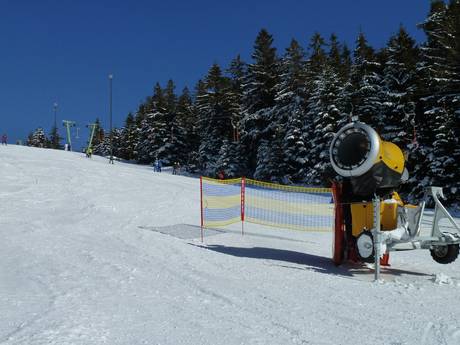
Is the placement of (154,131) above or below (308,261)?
above

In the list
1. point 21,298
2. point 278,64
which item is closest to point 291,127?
point 278,64

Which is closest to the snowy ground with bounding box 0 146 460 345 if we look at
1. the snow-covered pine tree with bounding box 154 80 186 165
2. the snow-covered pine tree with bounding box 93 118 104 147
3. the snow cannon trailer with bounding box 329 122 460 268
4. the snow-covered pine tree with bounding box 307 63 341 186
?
the snow cannon trailer with bounding box 329 122 460 268

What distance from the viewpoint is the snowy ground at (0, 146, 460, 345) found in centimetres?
458

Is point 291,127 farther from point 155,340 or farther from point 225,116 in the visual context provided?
point 155,340

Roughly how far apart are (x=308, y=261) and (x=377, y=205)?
7.92 ft

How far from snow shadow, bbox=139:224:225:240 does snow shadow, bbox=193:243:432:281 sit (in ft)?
5.38

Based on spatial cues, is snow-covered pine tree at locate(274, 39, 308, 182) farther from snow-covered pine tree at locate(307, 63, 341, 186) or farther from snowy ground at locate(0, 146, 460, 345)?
snowy ground at locate(0, 146, 460, 345)

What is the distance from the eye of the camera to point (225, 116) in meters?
55.8

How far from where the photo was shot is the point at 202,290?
20.7 feet

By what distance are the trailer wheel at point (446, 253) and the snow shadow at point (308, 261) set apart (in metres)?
0.35

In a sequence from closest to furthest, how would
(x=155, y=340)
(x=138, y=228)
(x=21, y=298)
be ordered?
1. (x=155, y=340)
2. (x=21, y=298)
3. (x=138, y=228)

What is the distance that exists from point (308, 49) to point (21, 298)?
166ft

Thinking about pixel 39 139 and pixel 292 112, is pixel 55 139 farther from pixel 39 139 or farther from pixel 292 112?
pixel 292 112

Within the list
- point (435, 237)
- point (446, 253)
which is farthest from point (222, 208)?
point (435, 237)
